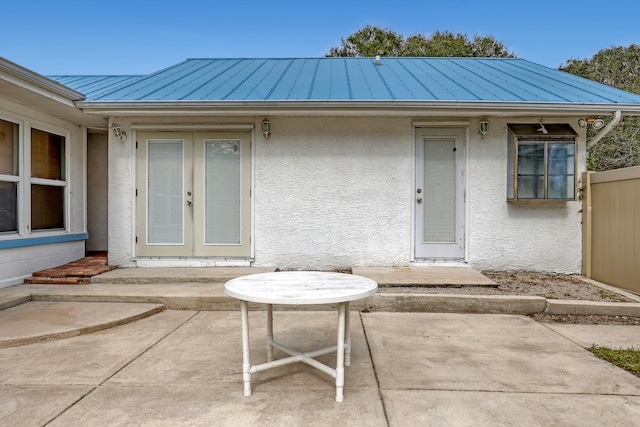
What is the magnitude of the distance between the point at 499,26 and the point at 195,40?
16.0 meters

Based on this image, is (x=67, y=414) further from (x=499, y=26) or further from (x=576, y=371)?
(x=499, y=26)

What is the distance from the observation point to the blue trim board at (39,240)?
458 centimetres

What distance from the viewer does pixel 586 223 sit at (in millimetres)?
5332

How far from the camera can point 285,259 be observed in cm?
550

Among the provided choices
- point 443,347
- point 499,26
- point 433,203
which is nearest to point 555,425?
point 443,347

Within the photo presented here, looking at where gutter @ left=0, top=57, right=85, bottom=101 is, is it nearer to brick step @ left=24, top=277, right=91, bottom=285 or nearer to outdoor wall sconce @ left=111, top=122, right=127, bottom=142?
outdoor wall sconce @ left=111, top=122, right=127, bottom=142

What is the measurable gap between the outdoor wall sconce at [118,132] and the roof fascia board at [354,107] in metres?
0.39

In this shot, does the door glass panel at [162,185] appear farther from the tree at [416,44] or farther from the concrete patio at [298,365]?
the tree at [416,44]

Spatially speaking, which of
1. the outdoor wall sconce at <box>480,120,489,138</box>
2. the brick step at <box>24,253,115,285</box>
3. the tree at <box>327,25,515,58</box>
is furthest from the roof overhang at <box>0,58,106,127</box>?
the tree at <box>327,25,515,58</box>

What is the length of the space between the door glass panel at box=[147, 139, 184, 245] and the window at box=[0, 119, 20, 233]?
1.66 m

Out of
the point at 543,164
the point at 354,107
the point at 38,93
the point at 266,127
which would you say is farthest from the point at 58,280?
the point at 543,164

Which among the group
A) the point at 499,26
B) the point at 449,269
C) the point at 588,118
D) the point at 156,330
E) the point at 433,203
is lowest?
the point at 156,330

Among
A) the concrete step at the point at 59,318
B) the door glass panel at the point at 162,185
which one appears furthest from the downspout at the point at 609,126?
the concrete step at the point at 59,318

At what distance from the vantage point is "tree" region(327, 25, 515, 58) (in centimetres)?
1916
